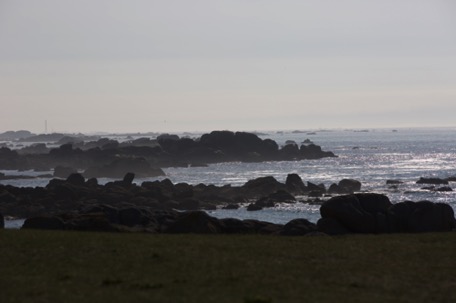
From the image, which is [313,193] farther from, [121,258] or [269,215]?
[121,258]

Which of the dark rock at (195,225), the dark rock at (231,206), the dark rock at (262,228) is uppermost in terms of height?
the dark rock at (195,225)

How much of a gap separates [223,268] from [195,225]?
15006 mm

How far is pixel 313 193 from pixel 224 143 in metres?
103

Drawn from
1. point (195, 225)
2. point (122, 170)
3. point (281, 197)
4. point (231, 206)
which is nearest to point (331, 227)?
point (195, 225)

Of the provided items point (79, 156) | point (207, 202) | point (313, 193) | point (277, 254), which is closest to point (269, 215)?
point (207, 202)

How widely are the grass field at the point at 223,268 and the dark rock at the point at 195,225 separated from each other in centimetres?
675

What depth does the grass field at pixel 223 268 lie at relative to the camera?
18000 millimetres

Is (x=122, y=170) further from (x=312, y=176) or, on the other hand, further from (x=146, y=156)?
(x=312, y=176)

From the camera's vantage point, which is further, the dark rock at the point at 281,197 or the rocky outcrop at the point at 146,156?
the rocky outcrop at the point at 146,156

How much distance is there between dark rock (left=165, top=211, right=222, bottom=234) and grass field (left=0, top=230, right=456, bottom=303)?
6752 mm

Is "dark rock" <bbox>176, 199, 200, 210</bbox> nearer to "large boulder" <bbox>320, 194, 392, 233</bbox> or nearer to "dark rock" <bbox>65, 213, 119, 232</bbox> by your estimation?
"large boulder" <bbox>320, 194, 392, 233</bbox>

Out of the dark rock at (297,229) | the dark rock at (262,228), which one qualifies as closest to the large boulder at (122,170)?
the dark rock at (262,228)

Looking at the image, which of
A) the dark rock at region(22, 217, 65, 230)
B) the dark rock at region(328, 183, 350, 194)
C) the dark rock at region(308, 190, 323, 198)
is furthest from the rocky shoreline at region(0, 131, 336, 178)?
the dark rock at region(22, 217, 65, 230)

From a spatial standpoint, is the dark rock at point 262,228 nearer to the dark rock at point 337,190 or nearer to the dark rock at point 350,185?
the dark rock at point 337,190
